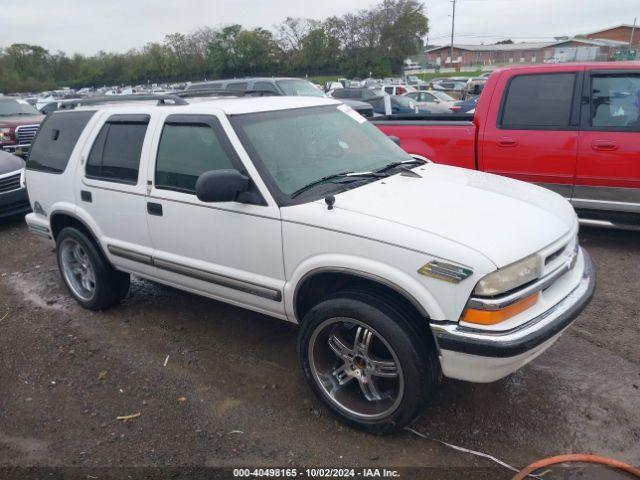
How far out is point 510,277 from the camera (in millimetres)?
2561

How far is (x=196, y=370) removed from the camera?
379cm

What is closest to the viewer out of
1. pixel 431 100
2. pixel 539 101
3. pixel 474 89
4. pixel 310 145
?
pixel 310 145

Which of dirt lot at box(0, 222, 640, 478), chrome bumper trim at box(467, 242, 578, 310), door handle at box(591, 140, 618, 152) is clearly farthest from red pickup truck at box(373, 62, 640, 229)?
chrome bumper trim at box(467, 242, 578, 310)

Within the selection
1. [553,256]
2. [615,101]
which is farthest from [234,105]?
[615,101]

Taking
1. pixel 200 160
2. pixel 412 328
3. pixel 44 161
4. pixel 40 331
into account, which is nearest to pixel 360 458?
pixel 412 328

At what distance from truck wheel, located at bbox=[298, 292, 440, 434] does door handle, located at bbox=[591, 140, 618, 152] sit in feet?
11.8

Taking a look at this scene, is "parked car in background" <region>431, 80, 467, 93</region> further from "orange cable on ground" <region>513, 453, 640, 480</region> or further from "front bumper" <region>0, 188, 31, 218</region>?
"orange cable on ground" <region>513, 453, 640, 480</region>

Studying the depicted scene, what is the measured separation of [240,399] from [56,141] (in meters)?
2.89

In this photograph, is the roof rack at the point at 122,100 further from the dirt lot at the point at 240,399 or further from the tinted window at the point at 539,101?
the tinted window at the point at 539,101

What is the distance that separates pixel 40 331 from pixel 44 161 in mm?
1498

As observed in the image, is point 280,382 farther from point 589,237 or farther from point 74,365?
point 589,237

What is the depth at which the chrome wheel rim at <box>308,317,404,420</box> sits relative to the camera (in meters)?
2.92

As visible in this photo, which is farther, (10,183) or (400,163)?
(10,183)

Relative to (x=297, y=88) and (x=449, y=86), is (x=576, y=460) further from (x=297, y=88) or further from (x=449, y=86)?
(x=449, y=86)
